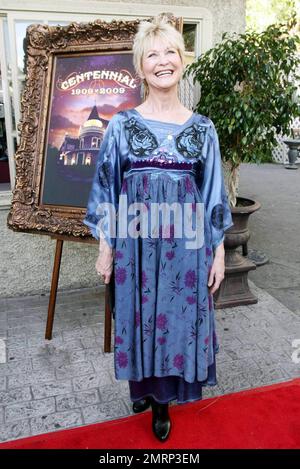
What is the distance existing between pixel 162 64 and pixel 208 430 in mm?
1742

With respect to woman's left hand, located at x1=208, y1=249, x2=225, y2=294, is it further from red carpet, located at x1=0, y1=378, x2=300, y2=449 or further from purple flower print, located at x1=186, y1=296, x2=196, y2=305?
red carpet, located at x1=0, y1=378, x2=300, y2=449

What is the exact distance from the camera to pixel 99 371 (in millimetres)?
2613

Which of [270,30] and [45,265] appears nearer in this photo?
[270,30]

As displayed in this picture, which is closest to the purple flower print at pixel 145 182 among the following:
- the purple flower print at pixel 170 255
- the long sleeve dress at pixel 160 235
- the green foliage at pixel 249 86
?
the long sleeve dress at pixel 160 235

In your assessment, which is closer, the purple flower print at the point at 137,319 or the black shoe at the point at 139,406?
the purple flower print at the point at 137,319

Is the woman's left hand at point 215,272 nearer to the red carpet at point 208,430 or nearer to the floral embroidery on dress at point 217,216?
the floral embroidery on dress at point 217,216

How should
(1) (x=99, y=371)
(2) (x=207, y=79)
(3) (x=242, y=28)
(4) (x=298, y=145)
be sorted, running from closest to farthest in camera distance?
1. (1) (x=99, y=371)
2. (2) (x=207, y=79)
3. (3) (x=242, y=28)
4. (4) (x=298, y=145)

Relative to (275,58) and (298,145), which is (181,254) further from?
(298,145)

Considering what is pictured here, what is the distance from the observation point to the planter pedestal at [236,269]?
11.3ft

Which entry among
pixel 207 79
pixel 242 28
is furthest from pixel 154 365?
pixel 242 28

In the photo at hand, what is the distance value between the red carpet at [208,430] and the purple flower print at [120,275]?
0.82 m

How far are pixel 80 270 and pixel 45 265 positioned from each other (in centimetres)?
31

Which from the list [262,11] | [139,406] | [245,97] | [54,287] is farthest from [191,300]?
[262,11]

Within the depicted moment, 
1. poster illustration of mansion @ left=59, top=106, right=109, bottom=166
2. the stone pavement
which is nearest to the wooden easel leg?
the stone pavement
